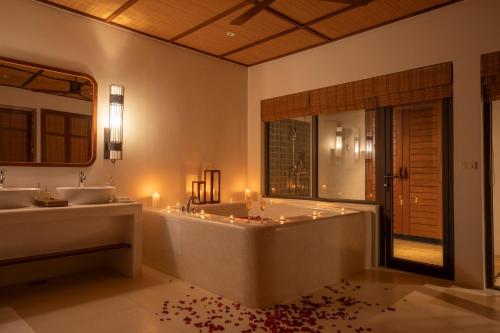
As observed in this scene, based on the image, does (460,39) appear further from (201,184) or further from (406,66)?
(201,184)

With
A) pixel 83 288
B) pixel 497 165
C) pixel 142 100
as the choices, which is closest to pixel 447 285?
pixel 497 165

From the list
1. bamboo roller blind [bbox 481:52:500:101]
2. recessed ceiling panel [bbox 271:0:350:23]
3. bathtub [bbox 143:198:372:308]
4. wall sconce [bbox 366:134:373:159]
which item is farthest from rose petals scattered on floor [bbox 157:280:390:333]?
recessed ceiling panel [bbox 271:0:350:23]

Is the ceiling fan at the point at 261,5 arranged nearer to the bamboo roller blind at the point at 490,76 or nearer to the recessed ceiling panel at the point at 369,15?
the recessed ceiling panel at the point at 369,15

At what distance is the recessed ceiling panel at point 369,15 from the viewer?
3.13 metres

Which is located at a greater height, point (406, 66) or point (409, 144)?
point (406, 66)

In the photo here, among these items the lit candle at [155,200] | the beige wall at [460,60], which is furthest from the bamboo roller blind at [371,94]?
the lit candle at [155,200]

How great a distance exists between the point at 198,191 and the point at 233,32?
1797 mm

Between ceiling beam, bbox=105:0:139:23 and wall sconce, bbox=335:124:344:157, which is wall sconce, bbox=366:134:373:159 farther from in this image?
ceiling beam, bbox=105:0:139:23

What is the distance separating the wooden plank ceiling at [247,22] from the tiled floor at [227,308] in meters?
2.39

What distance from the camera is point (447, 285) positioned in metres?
3.04

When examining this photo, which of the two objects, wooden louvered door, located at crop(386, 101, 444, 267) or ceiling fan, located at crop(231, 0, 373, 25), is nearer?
ceiling fan, located at crop(231, 0, 373, 25)

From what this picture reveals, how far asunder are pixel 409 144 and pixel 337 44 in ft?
4.46

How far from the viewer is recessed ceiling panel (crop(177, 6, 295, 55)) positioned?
3.46 meters

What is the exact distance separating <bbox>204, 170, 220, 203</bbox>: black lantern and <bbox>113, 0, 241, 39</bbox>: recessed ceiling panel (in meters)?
1.64
